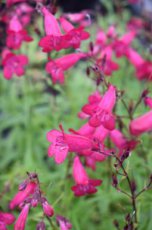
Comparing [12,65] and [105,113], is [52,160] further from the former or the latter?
[105,113]

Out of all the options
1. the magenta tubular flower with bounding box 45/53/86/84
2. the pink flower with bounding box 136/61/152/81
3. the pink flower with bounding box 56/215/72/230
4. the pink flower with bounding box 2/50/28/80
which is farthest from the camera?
the pink flower with bounding box 136/61/152/81

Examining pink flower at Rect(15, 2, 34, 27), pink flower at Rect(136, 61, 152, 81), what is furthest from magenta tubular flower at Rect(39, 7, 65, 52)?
pink flower at Rect(136, 61, 152, 81)

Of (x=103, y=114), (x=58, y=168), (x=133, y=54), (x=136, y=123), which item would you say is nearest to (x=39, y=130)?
(x=58, y=168)

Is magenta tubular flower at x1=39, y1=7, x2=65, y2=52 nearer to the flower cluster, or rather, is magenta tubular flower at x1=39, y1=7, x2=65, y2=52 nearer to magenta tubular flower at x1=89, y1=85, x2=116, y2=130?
magenta tubular flower at x1=89, y1=85, x2=116, y2=130

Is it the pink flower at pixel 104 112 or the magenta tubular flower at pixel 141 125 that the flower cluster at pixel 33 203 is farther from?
the magenta tubular flower at pixel 141 125

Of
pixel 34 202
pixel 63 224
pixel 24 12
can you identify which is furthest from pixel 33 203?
pixel 24 12

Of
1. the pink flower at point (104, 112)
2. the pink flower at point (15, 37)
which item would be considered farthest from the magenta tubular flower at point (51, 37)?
the pink flower at point (104, 112)

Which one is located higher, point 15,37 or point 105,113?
point 105,113
